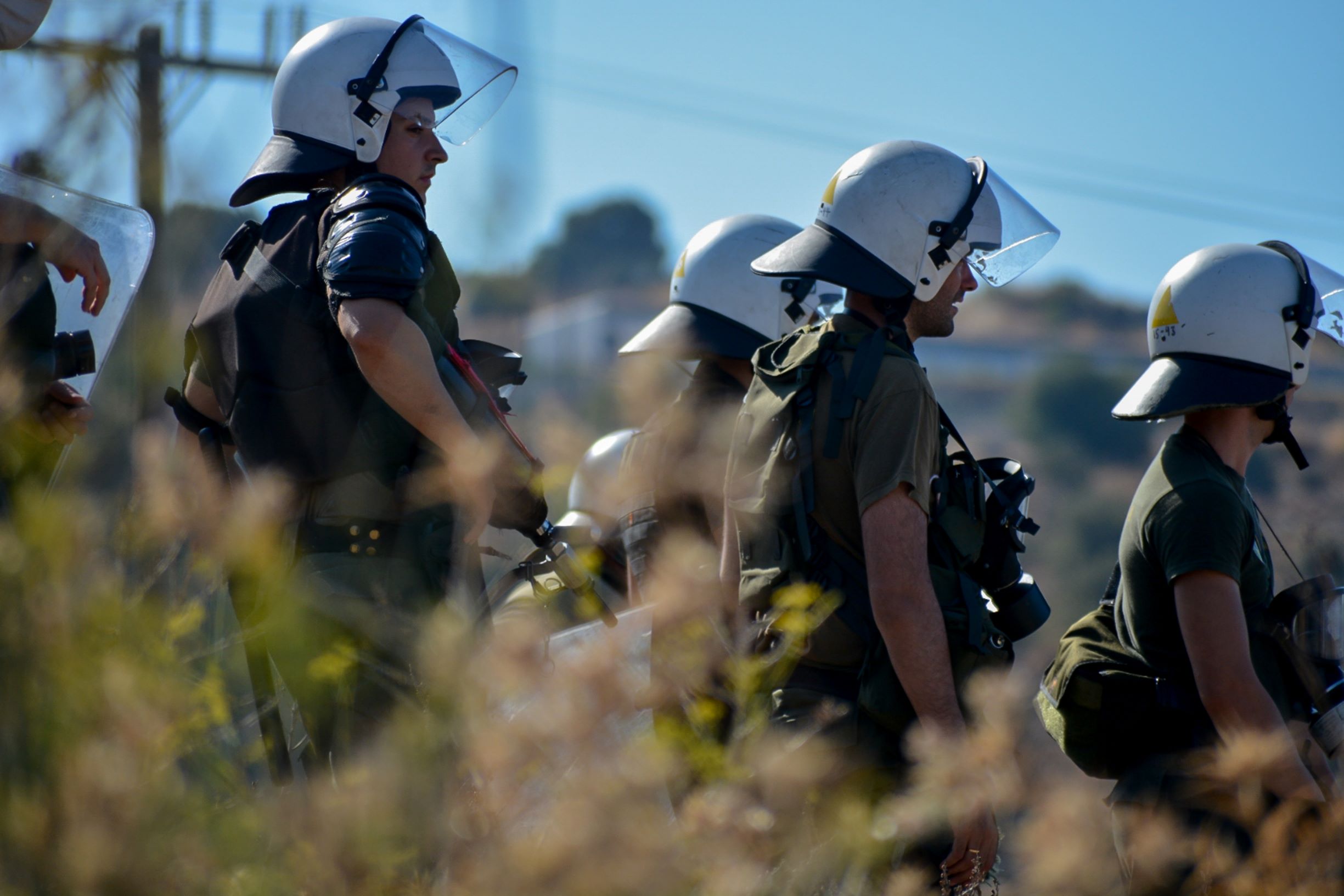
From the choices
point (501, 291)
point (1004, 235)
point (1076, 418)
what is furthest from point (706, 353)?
point (1076, 418)

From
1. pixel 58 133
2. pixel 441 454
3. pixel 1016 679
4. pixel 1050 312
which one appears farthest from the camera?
pixel 1050 312

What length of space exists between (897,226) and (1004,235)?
1.59ft

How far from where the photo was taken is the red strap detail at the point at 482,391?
9.24ft

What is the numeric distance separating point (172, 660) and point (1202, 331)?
2.39 meters

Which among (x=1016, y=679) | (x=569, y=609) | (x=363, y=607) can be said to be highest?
(x=1016, y=679)

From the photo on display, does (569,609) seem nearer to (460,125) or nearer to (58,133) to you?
(460,125)

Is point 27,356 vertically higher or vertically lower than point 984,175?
lower

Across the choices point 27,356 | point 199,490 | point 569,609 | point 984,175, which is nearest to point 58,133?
point 199,490

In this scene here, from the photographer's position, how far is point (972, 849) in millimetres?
2451

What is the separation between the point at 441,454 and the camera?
2.68m

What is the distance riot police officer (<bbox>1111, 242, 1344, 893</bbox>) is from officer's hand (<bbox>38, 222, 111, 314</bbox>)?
80.9 inches

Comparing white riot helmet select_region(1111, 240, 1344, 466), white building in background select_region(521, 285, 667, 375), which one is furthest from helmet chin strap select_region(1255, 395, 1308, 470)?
white building in background select_region(521, 285, 667, 375)

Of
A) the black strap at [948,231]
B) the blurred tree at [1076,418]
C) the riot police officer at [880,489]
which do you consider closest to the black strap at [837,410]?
the riot police officer at [880,489]

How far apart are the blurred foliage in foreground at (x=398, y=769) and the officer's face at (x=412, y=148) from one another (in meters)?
1.61
